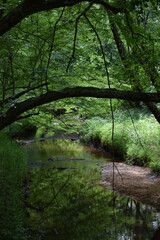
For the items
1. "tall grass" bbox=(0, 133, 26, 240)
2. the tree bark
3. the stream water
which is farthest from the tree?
"tall grass" bbox=(0, 133, 26, 240)

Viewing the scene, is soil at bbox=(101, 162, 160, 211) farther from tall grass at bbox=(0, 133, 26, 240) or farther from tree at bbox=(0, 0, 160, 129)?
tree at bbox=(0, 0, 160, 129)

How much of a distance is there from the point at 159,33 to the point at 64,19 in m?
1.92

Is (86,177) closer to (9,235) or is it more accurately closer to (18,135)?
(9,235)

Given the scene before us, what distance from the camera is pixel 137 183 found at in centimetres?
809

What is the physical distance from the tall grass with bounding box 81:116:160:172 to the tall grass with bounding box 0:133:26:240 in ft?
9.26

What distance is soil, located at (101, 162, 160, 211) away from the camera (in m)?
6.80

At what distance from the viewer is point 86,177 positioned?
29.0 feet

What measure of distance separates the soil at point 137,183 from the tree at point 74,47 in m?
2.57

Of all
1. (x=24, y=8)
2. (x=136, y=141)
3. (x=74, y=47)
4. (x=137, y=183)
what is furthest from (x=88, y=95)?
(x=136, y=141)

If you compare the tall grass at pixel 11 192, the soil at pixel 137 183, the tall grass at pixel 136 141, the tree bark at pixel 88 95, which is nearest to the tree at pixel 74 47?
the tree bark at pixel 88 95

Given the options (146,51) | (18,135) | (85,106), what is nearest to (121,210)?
(85,106)

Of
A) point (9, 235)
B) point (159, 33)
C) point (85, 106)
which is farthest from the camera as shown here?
point (85, 106)

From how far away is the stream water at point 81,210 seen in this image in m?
5.00

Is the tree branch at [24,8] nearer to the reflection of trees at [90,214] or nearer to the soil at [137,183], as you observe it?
the reflection of trees at [90,214]
